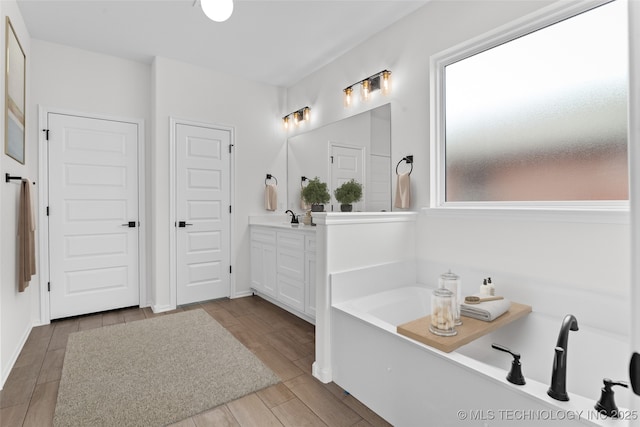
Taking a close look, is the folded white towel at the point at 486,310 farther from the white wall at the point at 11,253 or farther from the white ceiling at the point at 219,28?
the white wall at the point at 11,253

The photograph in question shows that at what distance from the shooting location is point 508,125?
219 centimetres

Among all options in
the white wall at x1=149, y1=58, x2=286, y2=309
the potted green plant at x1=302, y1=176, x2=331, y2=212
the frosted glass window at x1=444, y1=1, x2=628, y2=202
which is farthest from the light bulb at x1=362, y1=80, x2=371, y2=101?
the white wall at x1=149, y1=58, x2=286, y2=309

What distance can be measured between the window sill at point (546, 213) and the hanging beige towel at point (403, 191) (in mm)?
257

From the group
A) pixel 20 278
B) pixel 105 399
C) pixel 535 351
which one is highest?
pixel 20 278

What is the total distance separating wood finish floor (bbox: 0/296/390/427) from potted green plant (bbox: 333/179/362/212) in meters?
1.18

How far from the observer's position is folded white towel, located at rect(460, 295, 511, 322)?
66.0 inches

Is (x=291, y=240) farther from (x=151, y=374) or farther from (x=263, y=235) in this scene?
(x=151, y=374)

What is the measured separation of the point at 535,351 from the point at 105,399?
8.09 ft

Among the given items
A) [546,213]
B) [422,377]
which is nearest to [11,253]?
[422,377]

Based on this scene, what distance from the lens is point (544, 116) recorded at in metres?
2.01

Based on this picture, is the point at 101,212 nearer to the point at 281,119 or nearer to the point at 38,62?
the point at 38,62

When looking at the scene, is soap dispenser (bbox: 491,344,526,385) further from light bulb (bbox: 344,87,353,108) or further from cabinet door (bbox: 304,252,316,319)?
light bulb (bbox: 344,87,353,108)

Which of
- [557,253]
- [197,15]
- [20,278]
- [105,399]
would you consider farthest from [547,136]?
[20,278]

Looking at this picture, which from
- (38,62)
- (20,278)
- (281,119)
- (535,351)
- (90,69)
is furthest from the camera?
(281,119)
